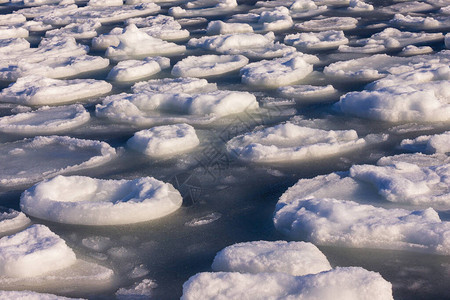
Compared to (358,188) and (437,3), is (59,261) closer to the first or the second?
(358,188)

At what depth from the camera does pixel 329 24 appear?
8.50 m

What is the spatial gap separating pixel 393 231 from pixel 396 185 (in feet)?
1.67

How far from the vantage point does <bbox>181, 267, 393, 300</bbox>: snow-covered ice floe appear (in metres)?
2.15

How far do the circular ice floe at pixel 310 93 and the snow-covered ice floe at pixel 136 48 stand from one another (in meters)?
2.24

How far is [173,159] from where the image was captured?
3939 millimetres

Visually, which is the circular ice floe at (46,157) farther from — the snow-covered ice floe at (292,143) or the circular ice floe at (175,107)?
the snow-covered ice floe at (292,143)

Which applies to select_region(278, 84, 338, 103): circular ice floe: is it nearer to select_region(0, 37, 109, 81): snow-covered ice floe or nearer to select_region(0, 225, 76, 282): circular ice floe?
select_region(0, 37, 109, 81): snow-covered ice floe

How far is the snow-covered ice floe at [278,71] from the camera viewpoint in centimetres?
557

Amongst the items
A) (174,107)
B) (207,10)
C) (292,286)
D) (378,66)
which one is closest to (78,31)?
(207,10)

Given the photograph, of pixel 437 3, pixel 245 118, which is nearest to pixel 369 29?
pixel 437 3

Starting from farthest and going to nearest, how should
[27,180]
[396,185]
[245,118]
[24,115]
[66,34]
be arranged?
[66,34]
[24,115]
[245,118]
[27,180]
[396,185]

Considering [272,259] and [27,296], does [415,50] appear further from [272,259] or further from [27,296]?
[27,296]

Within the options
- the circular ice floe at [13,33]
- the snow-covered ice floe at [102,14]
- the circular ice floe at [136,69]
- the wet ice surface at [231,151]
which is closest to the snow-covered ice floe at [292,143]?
the wet ice surface at [231,151]

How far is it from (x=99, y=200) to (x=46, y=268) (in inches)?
26.9
